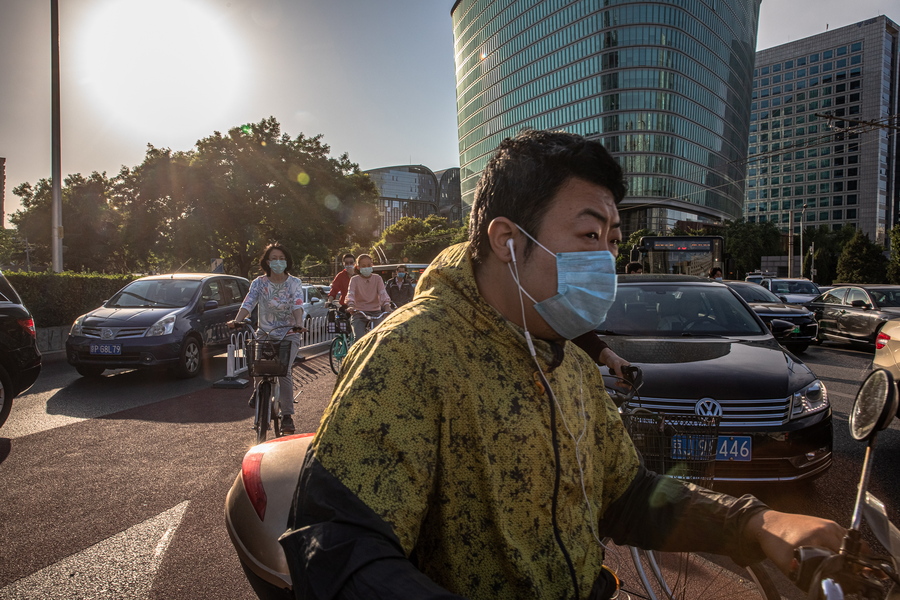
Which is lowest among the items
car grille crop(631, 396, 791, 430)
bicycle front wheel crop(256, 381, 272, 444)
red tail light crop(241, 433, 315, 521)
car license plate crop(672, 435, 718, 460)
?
bicycle front wheel crop(256, 381, 272, 444)

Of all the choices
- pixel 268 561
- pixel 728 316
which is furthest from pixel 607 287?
pixel 728 316

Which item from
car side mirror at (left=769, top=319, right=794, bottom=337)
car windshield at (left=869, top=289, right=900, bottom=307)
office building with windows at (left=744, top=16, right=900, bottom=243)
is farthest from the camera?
office building with windows at (left=744, top=16, right=900, bottom=243)

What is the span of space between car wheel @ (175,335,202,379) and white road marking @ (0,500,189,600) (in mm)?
5622

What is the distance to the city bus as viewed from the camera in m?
16.3

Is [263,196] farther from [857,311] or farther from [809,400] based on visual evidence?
[809,400]

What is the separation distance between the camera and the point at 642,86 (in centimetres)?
7312

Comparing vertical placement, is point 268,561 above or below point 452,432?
below

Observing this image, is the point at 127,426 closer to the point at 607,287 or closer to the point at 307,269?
the point at 607,287

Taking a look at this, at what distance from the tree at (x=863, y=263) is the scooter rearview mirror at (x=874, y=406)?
57400 mm

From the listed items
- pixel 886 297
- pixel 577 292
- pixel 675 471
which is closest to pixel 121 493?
pixel 675 471

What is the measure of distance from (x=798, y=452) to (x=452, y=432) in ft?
11.7

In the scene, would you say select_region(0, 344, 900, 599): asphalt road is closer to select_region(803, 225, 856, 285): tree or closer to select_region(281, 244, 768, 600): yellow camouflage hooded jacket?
select_region(281, 244, 768, 600): yellow camouflage hooded jacket

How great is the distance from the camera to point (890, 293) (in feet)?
41.0

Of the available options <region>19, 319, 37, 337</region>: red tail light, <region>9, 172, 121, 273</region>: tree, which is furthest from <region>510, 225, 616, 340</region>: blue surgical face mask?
<region>9, 172, 121, 273</region>: tree
